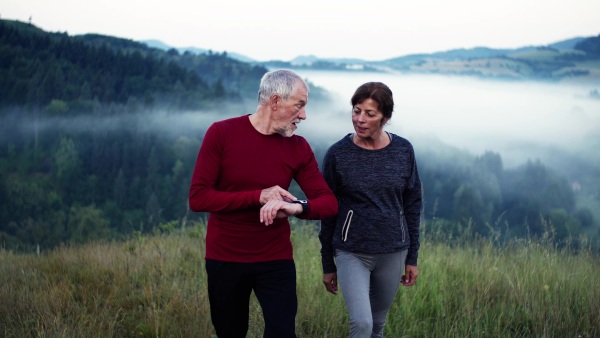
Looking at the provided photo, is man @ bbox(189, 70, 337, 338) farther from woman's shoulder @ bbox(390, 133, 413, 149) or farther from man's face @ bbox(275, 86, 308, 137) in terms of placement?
woman's shoulder @ bbox(390, 133, 413, 149)

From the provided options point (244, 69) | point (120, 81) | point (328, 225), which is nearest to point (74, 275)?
point (328, 225)

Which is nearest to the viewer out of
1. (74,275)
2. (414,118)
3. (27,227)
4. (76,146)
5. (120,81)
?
(74,275)

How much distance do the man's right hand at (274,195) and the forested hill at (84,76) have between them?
380ft

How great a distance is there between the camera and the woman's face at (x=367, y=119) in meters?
3.34

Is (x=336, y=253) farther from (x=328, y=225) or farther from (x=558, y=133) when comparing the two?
(x=558, y=133)

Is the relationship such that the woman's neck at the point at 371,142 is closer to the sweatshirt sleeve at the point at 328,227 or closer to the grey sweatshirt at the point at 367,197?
the grey sweatshirt at the point at 367,197

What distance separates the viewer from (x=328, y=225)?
3469 mm

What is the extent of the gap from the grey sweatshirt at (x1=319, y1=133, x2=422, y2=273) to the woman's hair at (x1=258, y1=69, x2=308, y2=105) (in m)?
0.63

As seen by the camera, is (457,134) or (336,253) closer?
(336,253)

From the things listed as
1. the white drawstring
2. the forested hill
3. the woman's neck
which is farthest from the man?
the forested hill

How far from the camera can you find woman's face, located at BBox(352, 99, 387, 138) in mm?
3338

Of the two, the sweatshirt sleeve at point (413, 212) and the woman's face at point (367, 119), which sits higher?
the woman's face at point (367, 119)

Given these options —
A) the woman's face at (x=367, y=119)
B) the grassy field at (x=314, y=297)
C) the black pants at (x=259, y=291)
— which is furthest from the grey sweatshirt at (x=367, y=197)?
the grassy field at (x=314, y=297)

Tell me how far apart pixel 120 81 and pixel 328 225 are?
12974 cm
